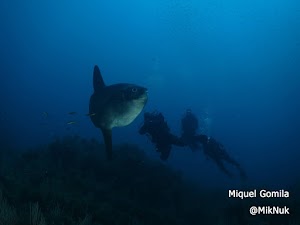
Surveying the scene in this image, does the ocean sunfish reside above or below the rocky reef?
above

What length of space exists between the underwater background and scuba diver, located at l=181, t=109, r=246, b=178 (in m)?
1.64

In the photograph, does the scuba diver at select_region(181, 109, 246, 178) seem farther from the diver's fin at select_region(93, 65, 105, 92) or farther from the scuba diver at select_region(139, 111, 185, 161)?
the diver's fin at select_region(93, 65, 105, 92)

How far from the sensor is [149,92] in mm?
90625

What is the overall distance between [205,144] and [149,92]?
254 ft

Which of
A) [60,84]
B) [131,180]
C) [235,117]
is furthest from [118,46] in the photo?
[131,180]

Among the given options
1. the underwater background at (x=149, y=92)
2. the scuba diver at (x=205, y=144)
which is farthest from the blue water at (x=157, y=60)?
the scuba diver at (x=205, y=144)

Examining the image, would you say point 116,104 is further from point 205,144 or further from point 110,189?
point 205,144

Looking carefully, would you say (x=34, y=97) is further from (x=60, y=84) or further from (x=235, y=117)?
(x=235, y=117)

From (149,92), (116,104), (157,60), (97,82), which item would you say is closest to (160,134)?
(97,82)

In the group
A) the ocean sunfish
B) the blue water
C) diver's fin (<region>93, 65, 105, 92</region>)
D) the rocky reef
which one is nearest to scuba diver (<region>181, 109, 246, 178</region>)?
the rocky reef

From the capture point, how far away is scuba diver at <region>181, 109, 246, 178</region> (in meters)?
13.4

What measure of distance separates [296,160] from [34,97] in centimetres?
8210

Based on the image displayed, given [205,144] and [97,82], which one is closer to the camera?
[97,82]

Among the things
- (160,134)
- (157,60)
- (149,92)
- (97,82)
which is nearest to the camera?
(97,82)
